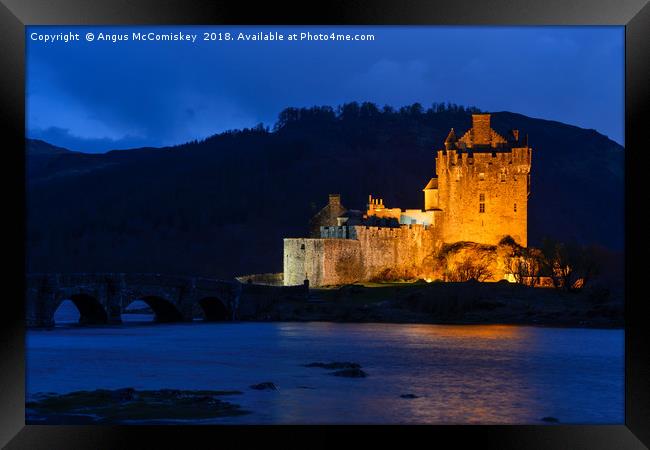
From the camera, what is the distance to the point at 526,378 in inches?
1383

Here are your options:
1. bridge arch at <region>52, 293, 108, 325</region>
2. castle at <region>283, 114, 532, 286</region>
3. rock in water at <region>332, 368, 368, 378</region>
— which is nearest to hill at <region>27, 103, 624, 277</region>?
castle at <region>283, 114, 532, 286</region>

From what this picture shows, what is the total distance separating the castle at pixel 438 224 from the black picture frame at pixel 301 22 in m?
42.5

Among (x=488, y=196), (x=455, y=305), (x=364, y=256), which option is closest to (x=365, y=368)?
(x=455, y=305)

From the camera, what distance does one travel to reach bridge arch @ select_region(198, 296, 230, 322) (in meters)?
52.6

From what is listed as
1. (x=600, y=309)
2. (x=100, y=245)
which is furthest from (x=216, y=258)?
(x=600, y=309)

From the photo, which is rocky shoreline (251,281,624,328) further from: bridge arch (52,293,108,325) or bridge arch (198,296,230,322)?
bridge arch (52,293,108,325)

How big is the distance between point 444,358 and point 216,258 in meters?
70.2

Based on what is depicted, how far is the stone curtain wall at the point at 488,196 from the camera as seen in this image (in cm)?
6531

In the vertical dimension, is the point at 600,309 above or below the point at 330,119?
below

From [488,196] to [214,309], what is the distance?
2026 centimetres

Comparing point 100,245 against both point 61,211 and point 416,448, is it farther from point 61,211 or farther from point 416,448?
point 416,448

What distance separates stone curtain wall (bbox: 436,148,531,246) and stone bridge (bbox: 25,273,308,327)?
42.0ft

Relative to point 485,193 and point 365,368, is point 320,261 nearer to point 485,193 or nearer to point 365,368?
point 485,193

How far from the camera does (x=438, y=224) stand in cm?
6606
